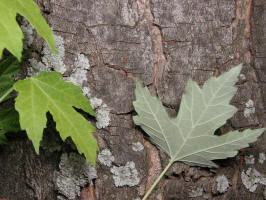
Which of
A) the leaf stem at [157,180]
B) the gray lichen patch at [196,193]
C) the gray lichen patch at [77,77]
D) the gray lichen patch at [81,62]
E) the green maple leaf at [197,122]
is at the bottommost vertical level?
the gray lichen patch at [196,193]

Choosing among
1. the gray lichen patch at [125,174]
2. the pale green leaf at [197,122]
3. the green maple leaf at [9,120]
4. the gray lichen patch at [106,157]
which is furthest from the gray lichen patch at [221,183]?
the green maple leaf at [9,120]

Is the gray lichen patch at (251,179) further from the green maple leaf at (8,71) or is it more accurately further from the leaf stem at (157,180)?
the green maple leaf at (8,71)

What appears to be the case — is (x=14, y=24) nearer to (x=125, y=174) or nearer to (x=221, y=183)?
(x=125, y=174)

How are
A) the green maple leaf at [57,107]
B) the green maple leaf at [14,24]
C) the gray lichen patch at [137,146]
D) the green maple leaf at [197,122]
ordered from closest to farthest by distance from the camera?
the green maple leaf at [14,24], the green maple leaf at [57,107], the green maple leaf at [197,122], the gray lichen patch at [137,146]

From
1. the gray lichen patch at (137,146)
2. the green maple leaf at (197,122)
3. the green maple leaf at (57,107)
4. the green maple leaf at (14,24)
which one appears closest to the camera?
the green maple leaf at (14,24)

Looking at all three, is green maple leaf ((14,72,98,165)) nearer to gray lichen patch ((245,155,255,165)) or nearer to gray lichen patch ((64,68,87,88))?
gray lichen patch ((64,68,87,88))

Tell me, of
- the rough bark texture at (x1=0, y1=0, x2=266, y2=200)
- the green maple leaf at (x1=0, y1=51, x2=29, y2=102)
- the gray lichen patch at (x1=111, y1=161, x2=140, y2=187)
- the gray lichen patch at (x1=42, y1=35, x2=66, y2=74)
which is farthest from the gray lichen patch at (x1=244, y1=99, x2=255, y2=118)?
the green maple leaf at (x1=0, y1=51, x2=29, y2=102)

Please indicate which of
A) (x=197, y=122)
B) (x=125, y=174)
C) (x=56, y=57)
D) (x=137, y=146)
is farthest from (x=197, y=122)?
(x=56, y=57)
